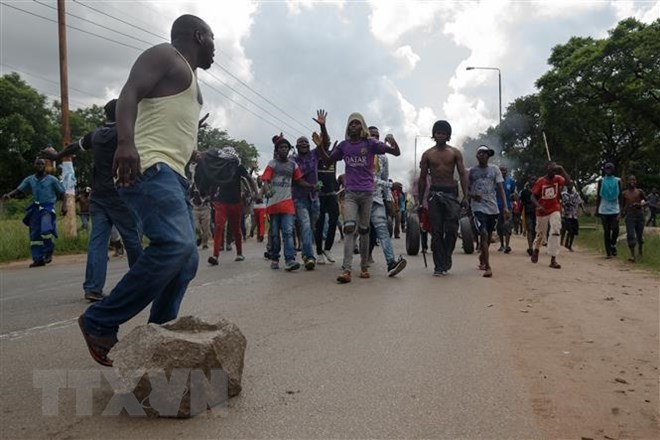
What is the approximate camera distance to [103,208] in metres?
5.64

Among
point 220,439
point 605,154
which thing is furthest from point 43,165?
point 605,154

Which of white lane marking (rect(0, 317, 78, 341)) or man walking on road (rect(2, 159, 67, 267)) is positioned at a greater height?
man walking on road (rect(2, 159, 67, 267))

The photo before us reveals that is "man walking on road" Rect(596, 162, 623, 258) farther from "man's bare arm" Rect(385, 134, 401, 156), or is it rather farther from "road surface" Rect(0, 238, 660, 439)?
"man's bare arm" Rect(385, 134, 401, 156)

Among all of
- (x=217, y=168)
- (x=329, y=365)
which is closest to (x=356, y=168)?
(x=217, y=168)

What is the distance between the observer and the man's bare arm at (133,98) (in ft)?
9.42

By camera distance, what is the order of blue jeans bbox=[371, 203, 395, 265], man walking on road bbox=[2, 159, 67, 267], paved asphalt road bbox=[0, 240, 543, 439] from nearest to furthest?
paved asphalt road bbox=[0, 240, 543, 439] → blue jeans bbox=[371, 203, 395, 265] → man walking on road bbox=[2, 159, 67, 267]

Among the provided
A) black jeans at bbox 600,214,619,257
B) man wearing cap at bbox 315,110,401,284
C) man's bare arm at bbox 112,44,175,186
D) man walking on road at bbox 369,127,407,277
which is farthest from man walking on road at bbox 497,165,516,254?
man's bare arm at bbox 112,44,175,186

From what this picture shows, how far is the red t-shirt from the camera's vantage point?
10.3m

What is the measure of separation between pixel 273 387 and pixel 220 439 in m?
0.70

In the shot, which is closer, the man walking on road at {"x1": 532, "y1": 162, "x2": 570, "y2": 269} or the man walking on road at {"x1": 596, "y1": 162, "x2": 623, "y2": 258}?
the man walking on road at {"x1": 532, "y1": 162, "x2": 570, "y2": 269}

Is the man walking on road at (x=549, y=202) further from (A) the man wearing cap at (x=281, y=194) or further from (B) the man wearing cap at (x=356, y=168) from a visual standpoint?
(A) the man wearing cap at (x=281, y=194)

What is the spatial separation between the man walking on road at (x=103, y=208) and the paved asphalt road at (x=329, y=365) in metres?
0.39

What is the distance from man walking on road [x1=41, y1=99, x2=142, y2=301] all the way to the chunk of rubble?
2477 millimetres

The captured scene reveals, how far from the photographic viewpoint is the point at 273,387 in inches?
128
